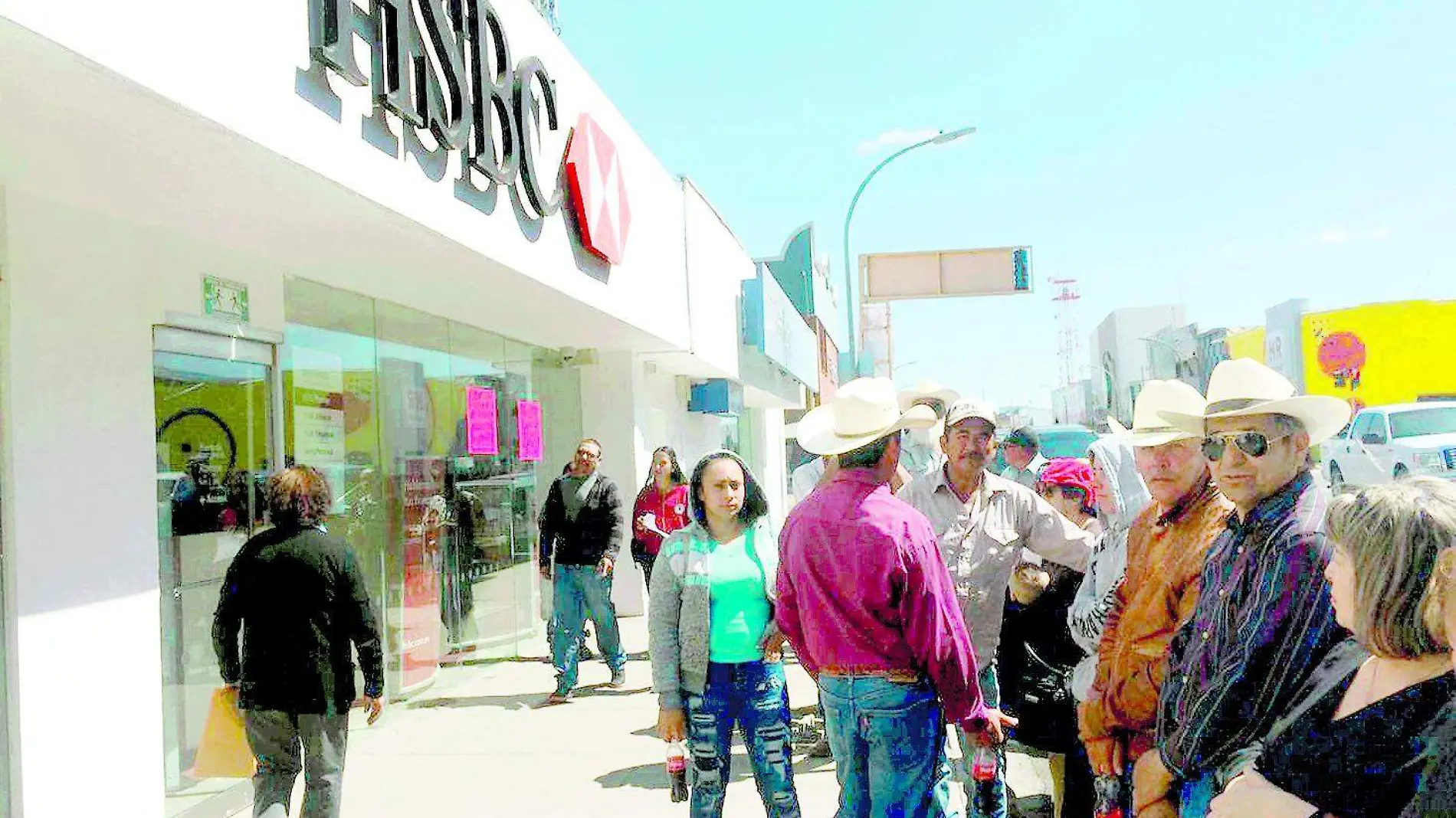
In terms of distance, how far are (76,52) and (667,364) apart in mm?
9873

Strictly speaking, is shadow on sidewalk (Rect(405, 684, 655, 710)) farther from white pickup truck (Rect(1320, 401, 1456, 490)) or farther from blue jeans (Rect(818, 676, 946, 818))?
white pickup truck (Rect(1320, 401, 1456, 490))

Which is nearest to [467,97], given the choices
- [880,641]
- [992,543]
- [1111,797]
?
[992,543]

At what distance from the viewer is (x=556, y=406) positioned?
11148 mm

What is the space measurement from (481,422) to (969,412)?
563 cm

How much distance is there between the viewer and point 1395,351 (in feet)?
91.2

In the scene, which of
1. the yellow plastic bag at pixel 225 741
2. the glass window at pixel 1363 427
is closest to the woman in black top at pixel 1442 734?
the yellow plastic bag at pixel 225 741

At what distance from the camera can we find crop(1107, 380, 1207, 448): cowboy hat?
3.08 metres

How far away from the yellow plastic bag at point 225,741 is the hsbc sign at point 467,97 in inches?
90.7

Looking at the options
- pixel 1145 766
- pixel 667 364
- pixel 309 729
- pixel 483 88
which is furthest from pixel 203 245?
pixel 667 364

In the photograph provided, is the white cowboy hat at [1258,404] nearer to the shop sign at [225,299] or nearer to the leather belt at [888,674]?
the leather belt at [888,674]

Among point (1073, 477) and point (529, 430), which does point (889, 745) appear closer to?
point (1073, 477)

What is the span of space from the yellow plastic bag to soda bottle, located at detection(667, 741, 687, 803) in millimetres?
1616

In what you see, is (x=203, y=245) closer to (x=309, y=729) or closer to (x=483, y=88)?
(x=483, y=88)

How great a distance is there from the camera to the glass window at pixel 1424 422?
18.7m
